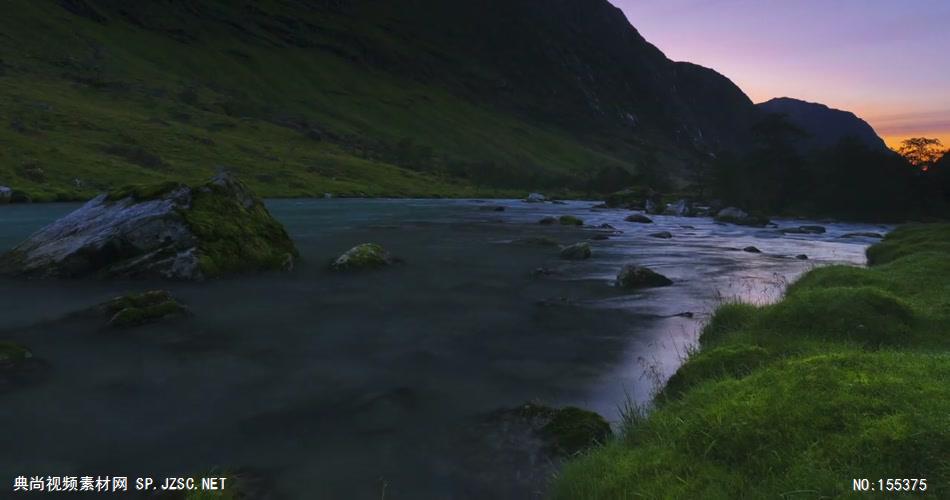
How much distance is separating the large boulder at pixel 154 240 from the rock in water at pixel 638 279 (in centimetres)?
1413

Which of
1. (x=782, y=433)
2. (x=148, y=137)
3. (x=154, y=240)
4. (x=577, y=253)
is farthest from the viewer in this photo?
(x=148, y=137)

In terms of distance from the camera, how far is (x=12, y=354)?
1102cm

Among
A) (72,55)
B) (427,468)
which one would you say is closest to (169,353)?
(427,468)

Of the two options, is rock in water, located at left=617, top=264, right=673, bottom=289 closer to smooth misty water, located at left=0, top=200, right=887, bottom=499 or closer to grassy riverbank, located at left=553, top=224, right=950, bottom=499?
smooth misty water, located at left=0, top=200, right=887, bottom=499

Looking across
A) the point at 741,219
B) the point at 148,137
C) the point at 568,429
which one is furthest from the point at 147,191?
the point at 148,137

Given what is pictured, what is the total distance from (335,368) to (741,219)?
58075 mm

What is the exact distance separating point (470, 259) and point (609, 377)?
58.1 ft

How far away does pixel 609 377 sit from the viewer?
1117 cm

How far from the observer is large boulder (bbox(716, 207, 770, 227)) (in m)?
57.2

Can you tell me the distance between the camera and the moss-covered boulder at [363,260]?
2302 centimetres

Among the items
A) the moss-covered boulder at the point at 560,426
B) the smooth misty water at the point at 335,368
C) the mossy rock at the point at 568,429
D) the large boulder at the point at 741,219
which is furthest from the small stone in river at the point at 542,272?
the large boulder at the point at 741,219

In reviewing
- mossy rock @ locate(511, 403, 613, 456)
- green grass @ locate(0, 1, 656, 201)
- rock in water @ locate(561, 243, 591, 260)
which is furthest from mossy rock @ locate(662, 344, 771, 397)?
green grass @ locate(0, 1, 656, 201)

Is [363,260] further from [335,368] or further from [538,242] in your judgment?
[538,242]

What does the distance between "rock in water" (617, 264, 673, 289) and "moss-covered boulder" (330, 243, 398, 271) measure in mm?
10581
